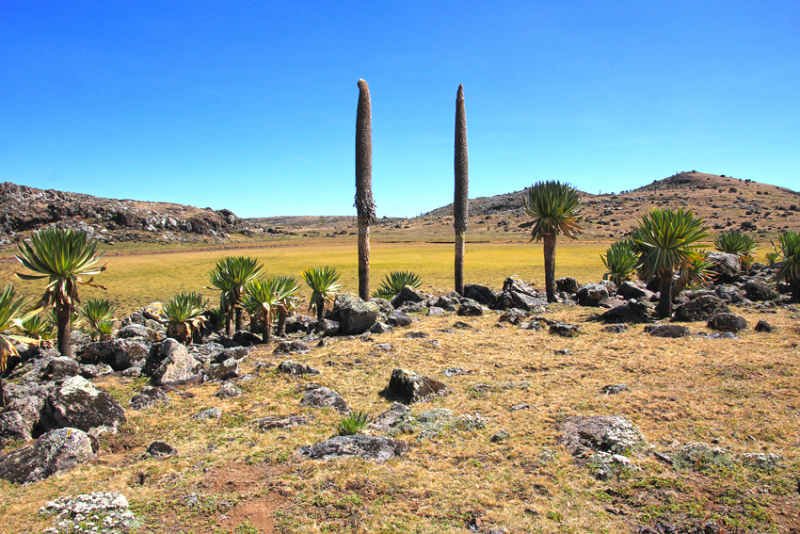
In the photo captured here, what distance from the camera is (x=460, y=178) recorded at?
58.5 feet

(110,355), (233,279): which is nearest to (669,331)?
(233,279)

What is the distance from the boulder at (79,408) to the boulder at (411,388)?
12.9 ft

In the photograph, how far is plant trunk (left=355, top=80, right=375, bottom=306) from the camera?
1517 centimetres

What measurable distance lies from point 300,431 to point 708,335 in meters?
9.12

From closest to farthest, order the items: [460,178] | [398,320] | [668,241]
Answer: [668,241]
[398,320]
[460,178]

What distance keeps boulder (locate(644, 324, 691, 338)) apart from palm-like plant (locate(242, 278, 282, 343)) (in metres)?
9.26

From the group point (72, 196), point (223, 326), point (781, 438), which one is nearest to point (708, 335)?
point (781, 438)

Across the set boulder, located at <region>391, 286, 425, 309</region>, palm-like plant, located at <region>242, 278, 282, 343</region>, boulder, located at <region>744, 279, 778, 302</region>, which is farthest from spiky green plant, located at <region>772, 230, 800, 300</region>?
palm-like plant, located at <region>242, 278, 282, 343</region>

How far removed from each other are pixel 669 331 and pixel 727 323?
1.38m

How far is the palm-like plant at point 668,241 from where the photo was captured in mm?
11906

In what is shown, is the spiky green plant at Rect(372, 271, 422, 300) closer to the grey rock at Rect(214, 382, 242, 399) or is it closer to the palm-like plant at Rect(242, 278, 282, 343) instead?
the palm-like plant at Rect(242, 278, 282, 343)

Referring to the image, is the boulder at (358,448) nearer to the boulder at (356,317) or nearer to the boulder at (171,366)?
the boulder at (171,366)

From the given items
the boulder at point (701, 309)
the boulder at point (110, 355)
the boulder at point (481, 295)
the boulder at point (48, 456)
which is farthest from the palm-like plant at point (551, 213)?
the boulder at point (48, 456)

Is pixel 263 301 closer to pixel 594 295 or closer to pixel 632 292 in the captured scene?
pixel 594 295
